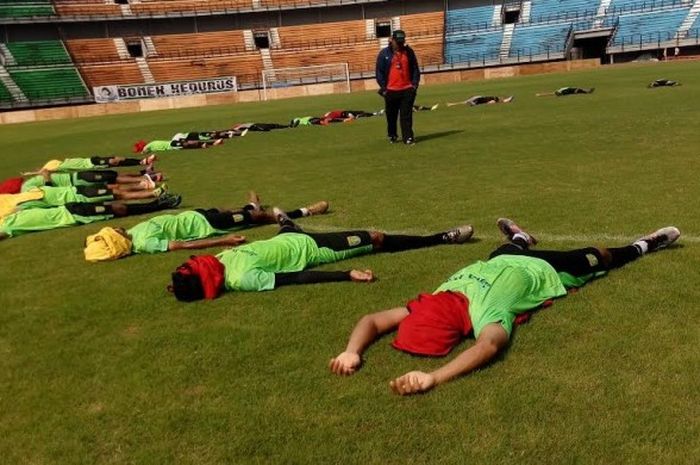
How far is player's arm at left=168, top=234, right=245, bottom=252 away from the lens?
714 centimetres

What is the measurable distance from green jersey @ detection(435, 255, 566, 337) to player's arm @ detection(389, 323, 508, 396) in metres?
0.13

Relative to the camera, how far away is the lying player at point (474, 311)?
12.3ft

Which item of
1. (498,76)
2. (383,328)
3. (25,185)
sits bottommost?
(498,76)

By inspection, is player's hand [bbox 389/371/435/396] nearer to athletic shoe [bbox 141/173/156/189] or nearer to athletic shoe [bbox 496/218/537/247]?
athletic shoe [bbox 496/218/537/247]

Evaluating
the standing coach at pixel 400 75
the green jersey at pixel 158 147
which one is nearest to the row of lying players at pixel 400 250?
the standing coach at pixel 400 75

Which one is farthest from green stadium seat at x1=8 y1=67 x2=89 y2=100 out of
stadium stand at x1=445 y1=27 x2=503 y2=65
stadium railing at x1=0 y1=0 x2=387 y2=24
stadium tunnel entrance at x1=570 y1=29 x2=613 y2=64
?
stadium tunnel entrance at x1=570 y1=29 x2=613 y2=64

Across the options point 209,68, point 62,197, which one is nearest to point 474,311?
point 62,197

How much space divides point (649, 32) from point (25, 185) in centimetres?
4811

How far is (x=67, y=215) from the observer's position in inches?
360

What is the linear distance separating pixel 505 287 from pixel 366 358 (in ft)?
3.50

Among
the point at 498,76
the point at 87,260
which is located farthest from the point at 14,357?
the point at 498,76

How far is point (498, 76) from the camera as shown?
42625mm

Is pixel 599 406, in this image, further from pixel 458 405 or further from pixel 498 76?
pixel 498 76

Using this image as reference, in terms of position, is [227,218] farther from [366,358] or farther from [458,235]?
[366,358]
